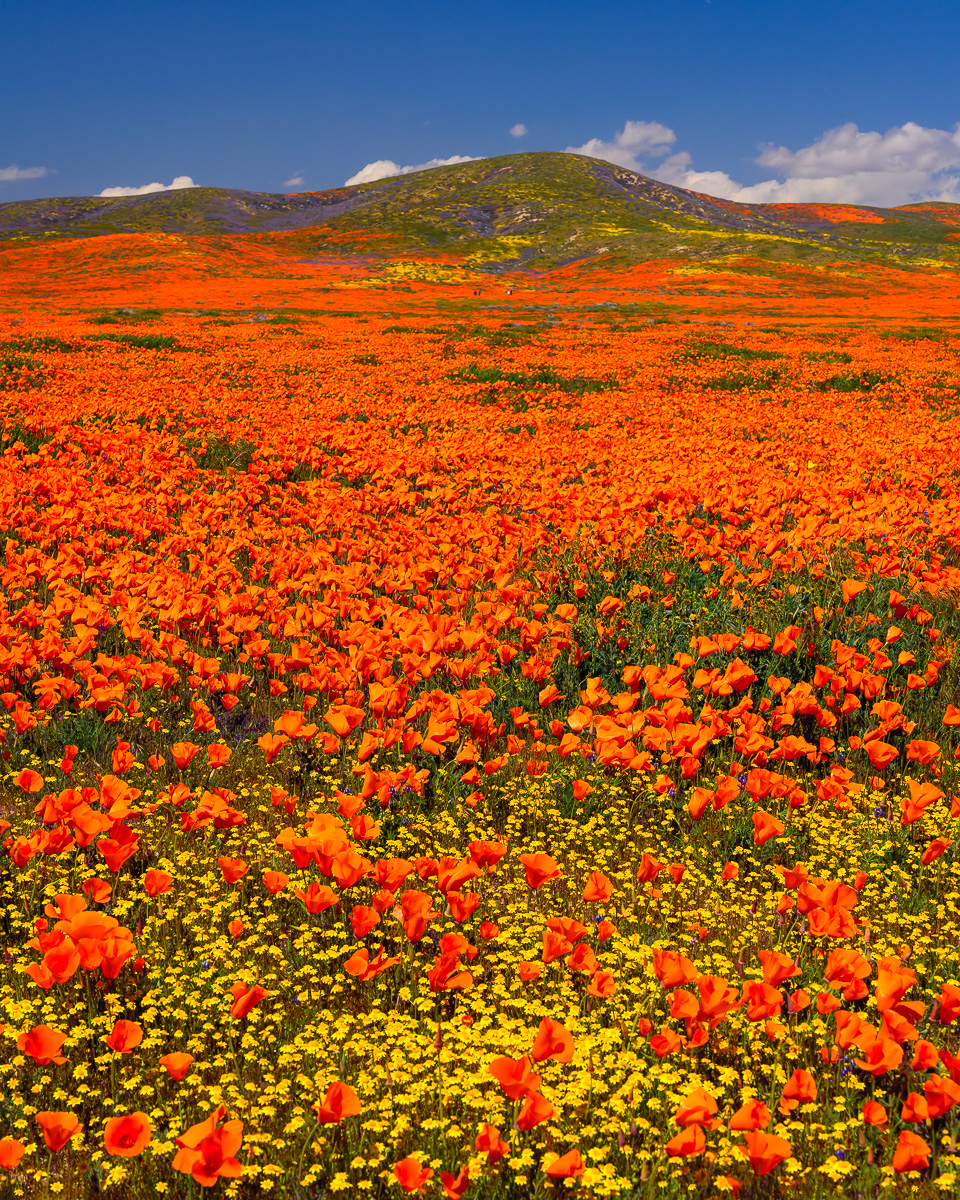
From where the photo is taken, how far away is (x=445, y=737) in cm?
346

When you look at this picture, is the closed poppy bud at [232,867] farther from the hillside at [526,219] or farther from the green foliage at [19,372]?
the hillside at [526,219]

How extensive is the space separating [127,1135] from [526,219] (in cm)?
12333

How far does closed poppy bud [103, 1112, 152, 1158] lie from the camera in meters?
1.62

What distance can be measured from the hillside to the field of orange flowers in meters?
81.9

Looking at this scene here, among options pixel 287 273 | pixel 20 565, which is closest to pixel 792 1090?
pixel 20 565

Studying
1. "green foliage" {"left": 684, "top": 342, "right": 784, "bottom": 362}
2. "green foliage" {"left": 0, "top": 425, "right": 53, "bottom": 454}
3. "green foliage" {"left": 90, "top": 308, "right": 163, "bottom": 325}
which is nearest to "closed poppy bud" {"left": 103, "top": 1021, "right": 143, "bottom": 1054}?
"green foliage" {"left": 0, "top": 425, "right": 53, "bottom": 454}

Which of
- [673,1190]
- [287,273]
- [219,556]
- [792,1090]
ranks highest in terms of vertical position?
[287,273]

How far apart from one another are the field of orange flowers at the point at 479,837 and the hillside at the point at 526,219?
81928 millimetres

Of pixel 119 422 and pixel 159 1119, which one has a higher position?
pixel 119 422

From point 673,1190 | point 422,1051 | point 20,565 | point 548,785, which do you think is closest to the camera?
point 673,1190

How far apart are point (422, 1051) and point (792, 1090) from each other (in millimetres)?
978

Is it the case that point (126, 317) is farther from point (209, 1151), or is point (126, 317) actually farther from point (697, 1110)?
point (697, 1110)

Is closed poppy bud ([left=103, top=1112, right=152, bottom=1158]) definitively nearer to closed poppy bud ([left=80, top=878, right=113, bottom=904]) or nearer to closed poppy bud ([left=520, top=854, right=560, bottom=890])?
closed poppy bud ([left=80, top=878, right=113, bottom=904])

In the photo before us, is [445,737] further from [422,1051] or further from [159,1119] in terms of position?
[159,1119]
